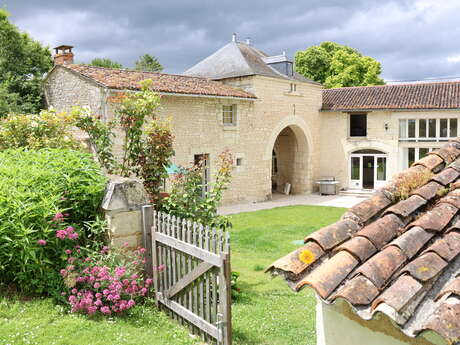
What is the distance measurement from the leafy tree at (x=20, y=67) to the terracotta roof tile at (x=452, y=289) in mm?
19431

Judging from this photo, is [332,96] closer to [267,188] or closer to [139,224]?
[267,188]

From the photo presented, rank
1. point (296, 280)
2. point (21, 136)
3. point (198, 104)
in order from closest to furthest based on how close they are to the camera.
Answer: point (296, 280) < point (21, 136) < point (198, 104)

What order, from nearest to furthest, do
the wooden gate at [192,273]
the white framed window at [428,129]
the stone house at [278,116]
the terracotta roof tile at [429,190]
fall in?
the terracotta roof tile at [429,190] → the wooden gate at [192,273] → the stone house at [278,116] → the white framed window at [428,129]

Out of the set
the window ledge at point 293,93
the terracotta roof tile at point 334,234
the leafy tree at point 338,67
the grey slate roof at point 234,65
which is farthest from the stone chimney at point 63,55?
the leafy tree at point 338,67

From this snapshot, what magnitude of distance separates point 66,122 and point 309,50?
32.4 m

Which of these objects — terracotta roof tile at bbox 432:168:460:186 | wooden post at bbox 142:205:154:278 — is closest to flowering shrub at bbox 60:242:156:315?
wooden post at bbox 142:205:154:278

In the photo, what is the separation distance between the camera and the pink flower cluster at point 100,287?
499 centimetres

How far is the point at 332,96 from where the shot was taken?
23859 millimetres

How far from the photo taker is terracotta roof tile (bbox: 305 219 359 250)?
267cm

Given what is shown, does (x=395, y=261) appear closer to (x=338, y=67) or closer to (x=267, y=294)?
(x=267, y=294)

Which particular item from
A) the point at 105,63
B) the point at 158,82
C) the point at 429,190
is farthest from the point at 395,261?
the point at 105,63

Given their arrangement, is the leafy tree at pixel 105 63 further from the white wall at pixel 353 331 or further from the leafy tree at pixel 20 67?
the white wall at pixel 353 331

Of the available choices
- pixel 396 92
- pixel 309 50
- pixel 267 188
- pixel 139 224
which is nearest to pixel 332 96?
pixel 396 92

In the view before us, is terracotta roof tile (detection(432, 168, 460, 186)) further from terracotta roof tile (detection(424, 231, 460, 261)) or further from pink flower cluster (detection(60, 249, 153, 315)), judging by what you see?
pink flower cluster (detection(60, 249, 153, 315))
